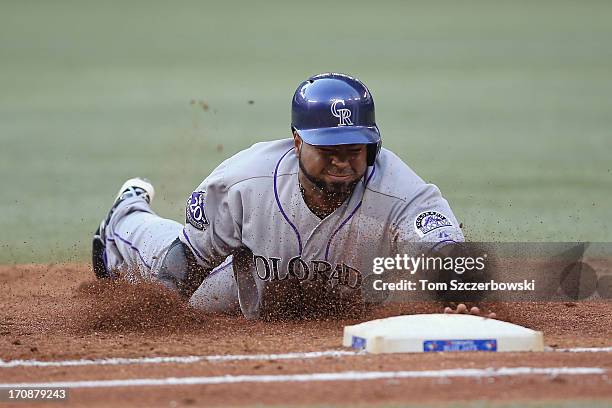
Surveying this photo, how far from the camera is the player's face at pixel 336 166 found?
5480 millimetres

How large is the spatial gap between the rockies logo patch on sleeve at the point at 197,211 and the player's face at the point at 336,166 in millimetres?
641

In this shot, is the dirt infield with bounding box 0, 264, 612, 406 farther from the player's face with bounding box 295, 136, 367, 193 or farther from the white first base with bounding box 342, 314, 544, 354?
the player's face with bounding box 295, 136, 367, 193

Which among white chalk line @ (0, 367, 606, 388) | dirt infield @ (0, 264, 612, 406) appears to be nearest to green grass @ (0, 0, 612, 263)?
dirt infield @ (0, 264, 612, 406)

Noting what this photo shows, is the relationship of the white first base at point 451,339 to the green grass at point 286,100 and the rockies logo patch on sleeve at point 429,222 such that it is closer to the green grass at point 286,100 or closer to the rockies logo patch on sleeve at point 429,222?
the rockies logo patch on sleeve at point 429,222

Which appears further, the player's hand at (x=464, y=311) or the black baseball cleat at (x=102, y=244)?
the black baseball cleat at (x=102, y=244)

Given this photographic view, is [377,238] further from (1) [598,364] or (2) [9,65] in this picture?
(2) [9,65]

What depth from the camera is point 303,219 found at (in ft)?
18.6

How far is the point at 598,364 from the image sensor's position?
4.38 metres

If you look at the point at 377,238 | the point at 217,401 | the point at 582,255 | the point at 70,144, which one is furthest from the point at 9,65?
the point at 217,401

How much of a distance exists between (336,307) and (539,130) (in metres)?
10.2

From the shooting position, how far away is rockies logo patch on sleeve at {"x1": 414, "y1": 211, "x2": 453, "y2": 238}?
543cm

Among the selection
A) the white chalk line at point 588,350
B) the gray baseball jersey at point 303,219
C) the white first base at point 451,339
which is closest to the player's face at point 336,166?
the gray baseball jersey at point 303,219

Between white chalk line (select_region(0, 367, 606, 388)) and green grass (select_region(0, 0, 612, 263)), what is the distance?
4310mm

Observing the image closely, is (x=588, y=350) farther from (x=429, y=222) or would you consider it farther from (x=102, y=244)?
(x=102, y=244)
